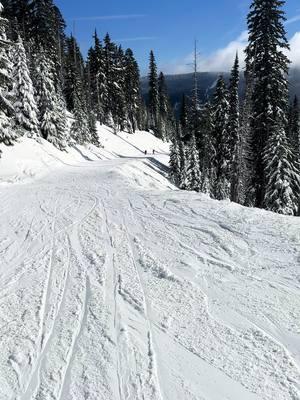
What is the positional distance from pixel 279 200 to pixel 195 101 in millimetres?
21087

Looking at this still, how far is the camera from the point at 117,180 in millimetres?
21250

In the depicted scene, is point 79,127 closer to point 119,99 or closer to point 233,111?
point 233,111

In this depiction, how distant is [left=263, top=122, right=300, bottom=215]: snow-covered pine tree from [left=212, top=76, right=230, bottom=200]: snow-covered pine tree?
14.0 meters

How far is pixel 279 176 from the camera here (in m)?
23.2

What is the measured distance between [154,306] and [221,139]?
3439cm

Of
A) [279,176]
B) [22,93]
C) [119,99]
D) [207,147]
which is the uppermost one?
[119,99]

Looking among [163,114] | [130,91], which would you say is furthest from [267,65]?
[163,114]

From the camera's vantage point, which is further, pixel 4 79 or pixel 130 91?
pixel 130 91

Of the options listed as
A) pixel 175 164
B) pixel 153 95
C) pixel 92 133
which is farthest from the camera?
pixel 153 95

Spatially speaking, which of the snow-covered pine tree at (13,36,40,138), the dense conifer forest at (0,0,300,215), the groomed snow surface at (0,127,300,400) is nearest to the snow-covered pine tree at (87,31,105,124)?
the dense conifer forest at (0,0,300,215)

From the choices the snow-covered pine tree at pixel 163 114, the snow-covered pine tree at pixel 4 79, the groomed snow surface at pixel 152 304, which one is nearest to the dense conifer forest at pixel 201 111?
the snow-covered pine tree at pixel 4 79

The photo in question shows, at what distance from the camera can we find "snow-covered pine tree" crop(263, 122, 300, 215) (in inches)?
904

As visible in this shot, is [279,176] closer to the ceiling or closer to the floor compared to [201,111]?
closer to the floor

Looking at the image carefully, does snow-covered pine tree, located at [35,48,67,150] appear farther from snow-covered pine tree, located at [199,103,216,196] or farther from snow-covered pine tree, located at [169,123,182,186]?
snow-covered pine tree, located at [199,103,216,196]
